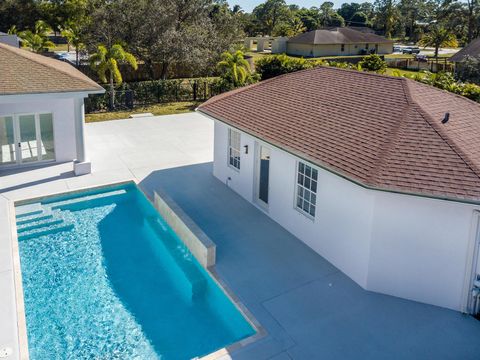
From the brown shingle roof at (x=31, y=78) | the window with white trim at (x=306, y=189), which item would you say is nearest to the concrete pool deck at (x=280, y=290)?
the window with white trim at (x=306, y=189)

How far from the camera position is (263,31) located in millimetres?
99750

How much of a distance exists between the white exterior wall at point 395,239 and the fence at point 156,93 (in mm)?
19379

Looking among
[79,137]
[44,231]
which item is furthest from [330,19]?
[44,231]

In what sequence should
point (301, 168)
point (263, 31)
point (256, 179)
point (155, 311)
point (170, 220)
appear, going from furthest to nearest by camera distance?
point (263, 31), point (256, 179), point (170, 220), point (301, 168), point (155, 311)

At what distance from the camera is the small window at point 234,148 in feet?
50.3

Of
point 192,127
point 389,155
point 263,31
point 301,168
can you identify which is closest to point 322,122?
point 301,168

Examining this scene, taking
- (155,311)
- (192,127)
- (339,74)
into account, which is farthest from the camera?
(192,127)

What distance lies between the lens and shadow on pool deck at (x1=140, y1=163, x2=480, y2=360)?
841 centimetres

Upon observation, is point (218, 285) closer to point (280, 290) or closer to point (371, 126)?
point (280, 290)

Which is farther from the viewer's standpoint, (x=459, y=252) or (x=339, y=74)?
(x=339, y=74)

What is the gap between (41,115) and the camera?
1700 centimetres

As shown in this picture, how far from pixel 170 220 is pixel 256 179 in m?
3.09

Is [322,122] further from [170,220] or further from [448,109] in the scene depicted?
[170,220]

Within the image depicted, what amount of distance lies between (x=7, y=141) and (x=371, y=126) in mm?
13260
